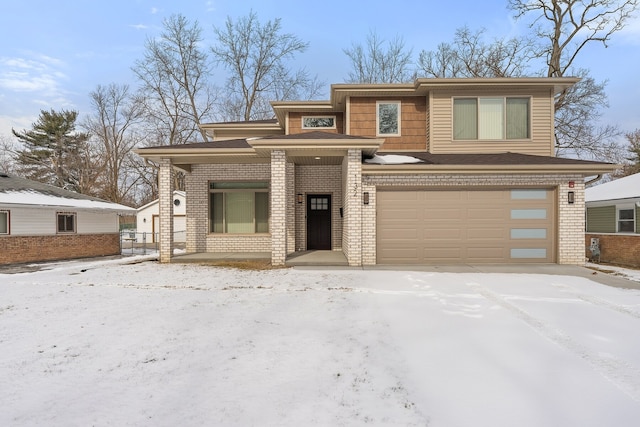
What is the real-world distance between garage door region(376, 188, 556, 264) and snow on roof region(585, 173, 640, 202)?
495cm

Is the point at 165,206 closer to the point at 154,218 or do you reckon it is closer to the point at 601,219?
the point at 154,218

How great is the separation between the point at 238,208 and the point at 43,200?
7.86 m

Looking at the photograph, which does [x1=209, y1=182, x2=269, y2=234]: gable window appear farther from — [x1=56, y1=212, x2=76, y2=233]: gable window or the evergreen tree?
the evergreen tree

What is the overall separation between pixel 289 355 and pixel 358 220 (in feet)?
20.0

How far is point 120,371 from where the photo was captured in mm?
3252

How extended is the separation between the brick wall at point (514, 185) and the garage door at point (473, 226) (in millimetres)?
198

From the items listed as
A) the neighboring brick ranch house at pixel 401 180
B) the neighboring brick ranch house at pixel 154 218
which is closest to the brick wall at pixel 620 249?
the neighboring brick ranch house at pixel 401 180

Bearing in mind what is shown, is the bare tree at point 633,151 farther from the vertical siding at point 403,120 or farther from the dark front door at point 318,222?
the dark front door at point 318,222

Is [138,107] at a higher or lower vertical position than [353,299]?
higher

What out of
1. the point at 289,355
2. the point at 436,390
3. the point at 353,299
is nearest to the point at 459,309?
the point at 353,299

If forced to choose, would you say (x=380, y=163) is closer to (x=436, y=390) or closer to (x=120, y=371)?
(x=436, y=390)

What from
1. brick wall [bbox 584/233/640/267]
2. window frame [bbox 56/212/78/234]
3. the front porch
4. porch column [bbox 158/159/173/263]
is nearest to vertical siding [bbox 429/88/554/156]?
brick wall [bbox 584/233/640/267]

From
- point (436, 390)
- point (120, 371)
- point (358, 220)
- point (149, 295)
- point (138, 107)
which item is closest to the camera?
point (436, 390)

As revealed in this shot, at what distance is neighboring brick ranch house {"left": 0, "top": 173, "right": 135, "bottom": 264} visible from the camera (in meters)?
11.8
